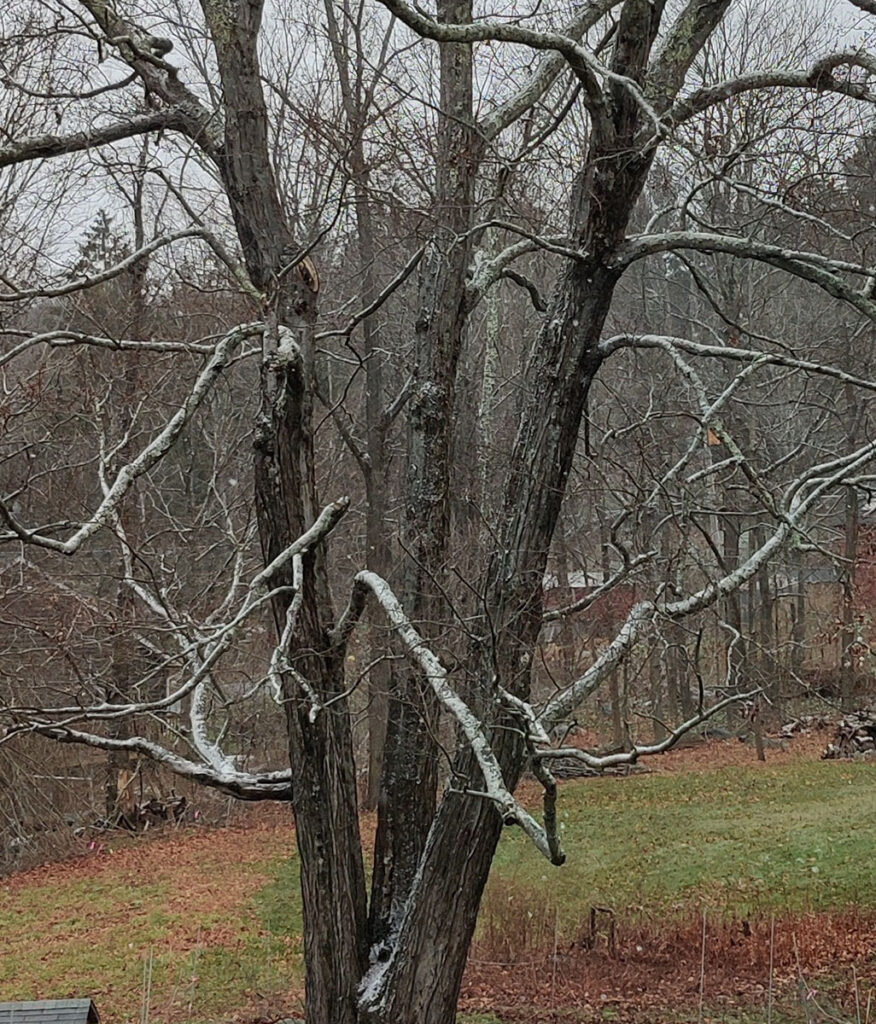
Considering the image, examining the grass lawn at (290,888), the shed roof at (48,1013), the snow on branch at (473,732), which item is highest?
the snow on branch at (473,732)

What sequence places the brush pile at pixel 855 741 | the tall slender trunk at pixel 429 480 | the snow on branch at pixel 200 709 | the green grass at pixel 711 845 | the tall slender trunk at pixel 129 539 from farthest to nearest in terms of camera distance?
the brush pile at pixel 855 741 → the green grass at pixel 711 845 → the tall slender trunk at pixel 129 539 → the tall slender trunk at pixel 429 480 → the snow on branch at pixel 200 709

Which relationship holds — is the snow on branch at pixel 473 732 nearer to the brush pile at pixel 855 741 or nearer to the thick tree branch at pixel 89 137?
the thick tree branch at pixel 89 137

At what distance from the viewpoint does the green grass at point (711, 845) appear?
27.2ft

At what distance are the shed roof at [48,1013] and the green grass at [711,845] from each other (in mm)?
4583

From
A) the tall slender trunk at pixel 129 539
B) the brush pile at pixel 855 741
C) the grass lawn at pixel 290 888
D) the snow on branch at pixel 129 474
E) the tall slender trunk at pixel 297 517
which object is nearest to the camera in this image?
the snow on branch at pixel 129 474

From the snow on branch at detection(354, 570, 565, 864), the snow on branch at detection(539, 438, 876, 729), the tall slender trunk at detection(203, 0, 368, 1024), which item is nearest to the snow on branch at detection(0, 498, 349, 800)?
the tall slender trunk at detection(203, 0, 368, 1024)

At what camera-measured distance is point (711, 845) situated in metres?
10.2

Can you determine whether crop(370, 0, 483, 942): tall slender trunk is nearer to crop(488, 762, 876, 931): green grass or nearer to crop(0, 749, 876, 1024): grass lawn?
crop(0, 749, 876, 1024): grass lawn

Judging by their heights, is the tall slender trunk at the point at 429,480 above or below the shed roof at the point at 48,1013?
above

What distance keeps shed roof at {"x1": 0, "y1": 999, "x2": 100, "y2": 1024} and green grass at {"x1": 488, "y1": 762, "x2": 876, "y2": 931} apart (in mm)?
4583

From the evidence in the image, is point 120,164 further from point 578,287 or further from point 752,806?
point 752,806

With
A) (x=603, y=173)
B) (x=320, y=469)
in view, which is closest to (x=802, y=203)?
(x=603, y=173)

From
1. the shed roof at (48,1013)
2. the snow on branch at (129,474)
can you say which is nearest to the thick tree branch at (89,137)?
the snow on branch at (129,474)

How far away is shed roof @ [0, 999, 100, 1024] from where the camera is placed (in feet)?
11.7
